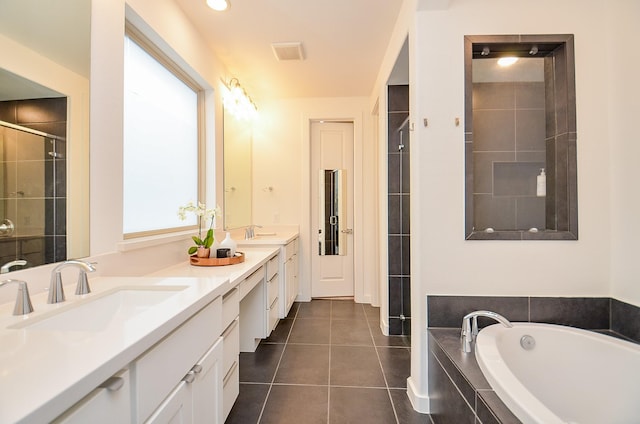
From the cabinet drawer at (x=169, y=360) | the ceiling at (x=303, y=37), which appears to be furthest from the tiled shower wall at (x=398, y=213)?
the cabinet drawer at (x=169, y=360)

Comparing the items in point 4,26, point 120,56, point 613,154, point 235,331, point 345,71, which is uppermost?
point 345,71

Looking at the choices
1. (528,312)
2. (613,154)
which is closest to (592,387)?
(528,312)

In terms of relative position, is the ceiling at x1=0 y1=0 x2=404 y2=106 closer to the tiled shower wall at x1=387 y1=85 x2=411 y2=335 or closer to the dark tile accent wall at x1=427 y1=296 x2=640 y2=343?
the tiled shower wall at x1=387 y1=85 x2=411 y2=335

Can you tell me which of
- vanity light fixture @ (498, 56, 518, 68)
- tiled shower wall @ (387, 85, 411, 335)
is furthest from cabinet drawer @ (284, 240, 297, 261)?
vanity light fixture @ (498, 56, 518, 68)

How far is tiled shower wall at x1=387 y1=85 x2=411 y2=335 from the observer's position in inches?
102

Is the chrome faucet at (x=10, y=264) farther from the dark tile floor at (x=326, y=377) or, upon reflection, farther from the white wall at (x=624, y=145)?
the white wall at (x=624, y=145)

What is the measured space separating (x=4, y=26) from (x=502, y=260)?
2.36 metres

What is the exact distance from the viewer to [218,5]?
1926 mm

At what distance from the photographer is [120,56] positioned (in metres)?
1.44

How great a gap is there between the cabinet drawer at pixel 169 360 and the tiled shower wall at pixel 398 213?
6.01 ft

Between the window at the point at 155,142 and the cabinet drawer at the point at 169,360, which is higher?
the window at the point at 155,142

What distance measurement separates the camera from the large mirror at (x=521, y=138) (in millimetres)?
1620

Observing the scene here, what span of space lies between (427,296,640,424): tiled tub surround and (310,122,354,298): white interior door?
213cm

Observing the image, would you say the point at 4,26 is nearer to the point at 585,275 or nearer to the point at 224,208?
the point at 224,208
